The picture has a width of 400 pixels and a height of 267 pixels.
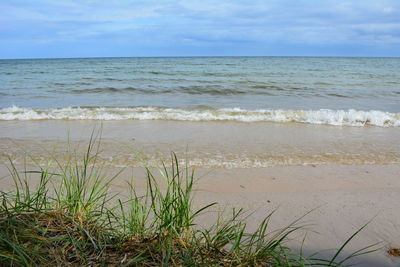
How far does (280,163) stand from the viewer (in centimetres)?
491

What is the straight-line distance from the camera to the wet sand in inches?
123

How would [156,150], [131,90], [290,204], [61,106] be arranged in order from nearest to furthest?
[290,204], [156,150], [61,106], [131,90]

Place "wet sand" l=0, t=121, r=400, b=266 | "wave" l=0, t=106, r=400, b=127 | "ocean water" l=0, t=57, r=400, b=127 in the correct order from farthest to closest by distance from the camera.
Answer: "ocean water" l=0, t=57, r=400, b=127 < "wave" l=0, t=106, r=400, b=127 < "wet sand" l=0, t=121, r=400, b=266

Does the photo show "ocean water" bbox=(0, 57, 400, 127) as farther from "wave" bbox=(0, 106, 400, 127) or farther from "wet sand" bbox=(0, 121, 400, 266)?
"wet sand" bbox=(0, 121, 400, 266)

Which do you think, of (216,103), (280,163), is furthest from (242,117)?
(280,163)

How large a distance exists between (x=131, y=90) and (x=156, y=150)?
447 inches

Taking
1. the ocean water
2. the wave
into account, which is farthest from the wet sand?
the ocean water

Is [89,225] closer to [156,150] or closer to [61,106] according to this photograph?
[156,150]

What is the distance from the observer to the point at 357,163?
497cm

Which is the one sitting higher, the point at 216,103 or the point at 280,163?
the point at 216,103

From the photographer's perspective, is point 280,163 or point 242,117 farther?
point 242,117

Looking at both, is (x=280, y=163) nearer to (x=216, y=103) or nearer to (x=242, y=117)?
(x=242, y=117)

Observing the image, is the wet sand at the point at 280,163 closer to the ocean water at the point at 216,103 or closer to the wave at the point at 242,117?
the wave at the point at 242,117

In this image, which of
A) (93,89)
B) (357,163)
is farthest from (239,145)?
(93,89)
